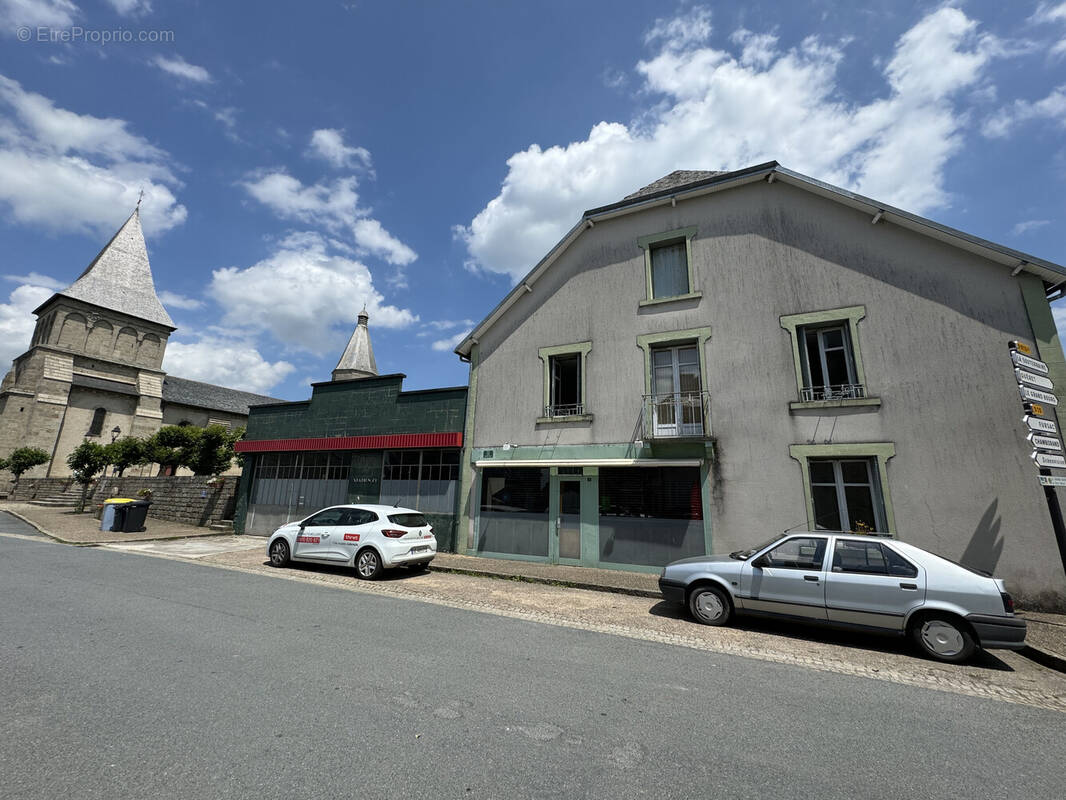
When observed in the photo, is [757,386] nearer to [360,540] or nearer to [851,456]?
[851,456]

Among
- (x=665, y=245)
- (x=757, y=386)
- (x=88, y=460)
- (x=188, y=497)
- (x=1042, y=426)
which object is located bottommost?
(x=188, y=497)

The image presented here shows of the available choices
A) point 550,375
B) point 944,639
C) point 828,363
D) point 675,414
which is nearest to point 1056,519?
point 944,639

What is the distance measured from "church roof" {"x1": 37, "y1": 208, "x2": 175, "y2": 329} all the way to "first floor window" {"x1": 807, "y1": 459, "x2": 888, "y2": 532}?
2332 inches

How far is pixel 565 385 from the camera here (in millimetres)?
12992

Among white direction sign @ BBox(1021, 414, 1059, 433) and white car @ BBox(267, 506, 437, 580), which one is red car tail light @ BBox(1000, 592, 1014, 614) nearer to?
white direction sign @ BBox(1021, 414, 1059, 433)

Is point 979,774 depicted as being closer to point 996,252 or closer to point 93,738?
point 93,738

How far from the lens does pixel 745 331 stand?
35.4ft

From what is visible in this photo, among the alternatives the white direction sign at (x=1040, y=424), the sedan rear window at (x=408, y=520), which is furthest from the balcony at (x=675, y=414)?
the sedan rear window at (x=408, y=520)

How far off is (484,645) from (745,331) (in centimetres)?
902

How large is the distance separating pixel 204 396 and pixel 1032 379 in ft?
208

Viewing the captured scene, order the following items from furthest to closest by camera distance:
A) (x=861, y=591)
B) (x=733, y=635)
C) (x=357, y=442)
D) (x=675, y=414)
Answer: (x=357, y=442), (x=675, y=414), (x=733, y=635), (x=861, y=591)

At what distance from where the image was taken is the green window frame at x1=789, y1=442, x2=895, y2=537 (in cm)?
905

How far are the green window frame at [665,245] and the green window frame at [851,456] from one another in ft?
14.7

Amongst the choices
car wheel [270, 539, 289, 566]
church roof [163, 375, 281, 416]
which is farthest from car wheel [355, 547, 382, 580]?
church roof [163, 375, 281, 416]
